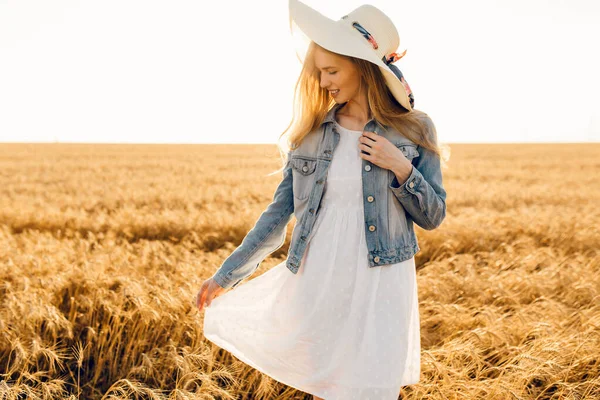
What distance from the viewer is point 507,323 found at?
3.31m

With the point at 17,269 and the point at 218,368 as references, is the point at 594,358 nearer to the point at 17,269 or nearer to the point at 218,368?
the point at 218,368

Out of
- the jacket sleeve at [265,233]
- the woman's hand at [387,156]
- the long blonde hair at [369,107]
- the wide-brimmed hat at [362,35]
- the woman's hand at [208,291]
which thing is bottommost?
the woman's hand at [208,291]

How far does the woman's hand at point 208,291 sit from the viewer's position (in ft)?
7.23

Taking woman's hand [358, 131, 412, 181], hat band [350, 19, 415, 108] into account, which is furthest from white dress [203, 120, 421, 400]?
hat band [350, 19, 415, 108]

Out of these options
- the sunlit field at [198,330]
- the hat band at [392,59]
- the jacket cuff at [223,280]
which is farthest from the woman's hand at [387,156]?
the jacket cuff at [223,280]

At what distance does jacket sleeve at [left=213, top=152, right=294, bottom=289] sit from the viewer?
2.12 metres

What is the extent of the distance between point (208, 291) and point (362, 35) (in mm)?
1184

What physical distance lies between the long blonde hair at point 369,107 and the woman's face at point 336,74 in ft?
0.07

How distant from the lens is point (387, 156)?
1822 millimetres

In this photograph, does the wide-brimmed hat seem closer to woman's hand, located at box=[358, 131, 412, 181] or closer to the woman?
the woman

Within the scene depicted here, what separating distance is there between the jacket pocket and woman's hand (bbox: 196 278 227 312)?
526mm

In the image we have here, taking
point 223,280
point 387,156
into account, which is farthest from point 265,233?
point 387,156

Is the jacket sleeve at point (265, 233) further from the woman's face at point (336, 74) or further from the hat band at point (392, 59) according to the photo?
the hat band at point (392, 59)

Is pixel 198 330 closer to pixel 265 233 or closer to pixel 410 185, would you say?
pixel 265 233
